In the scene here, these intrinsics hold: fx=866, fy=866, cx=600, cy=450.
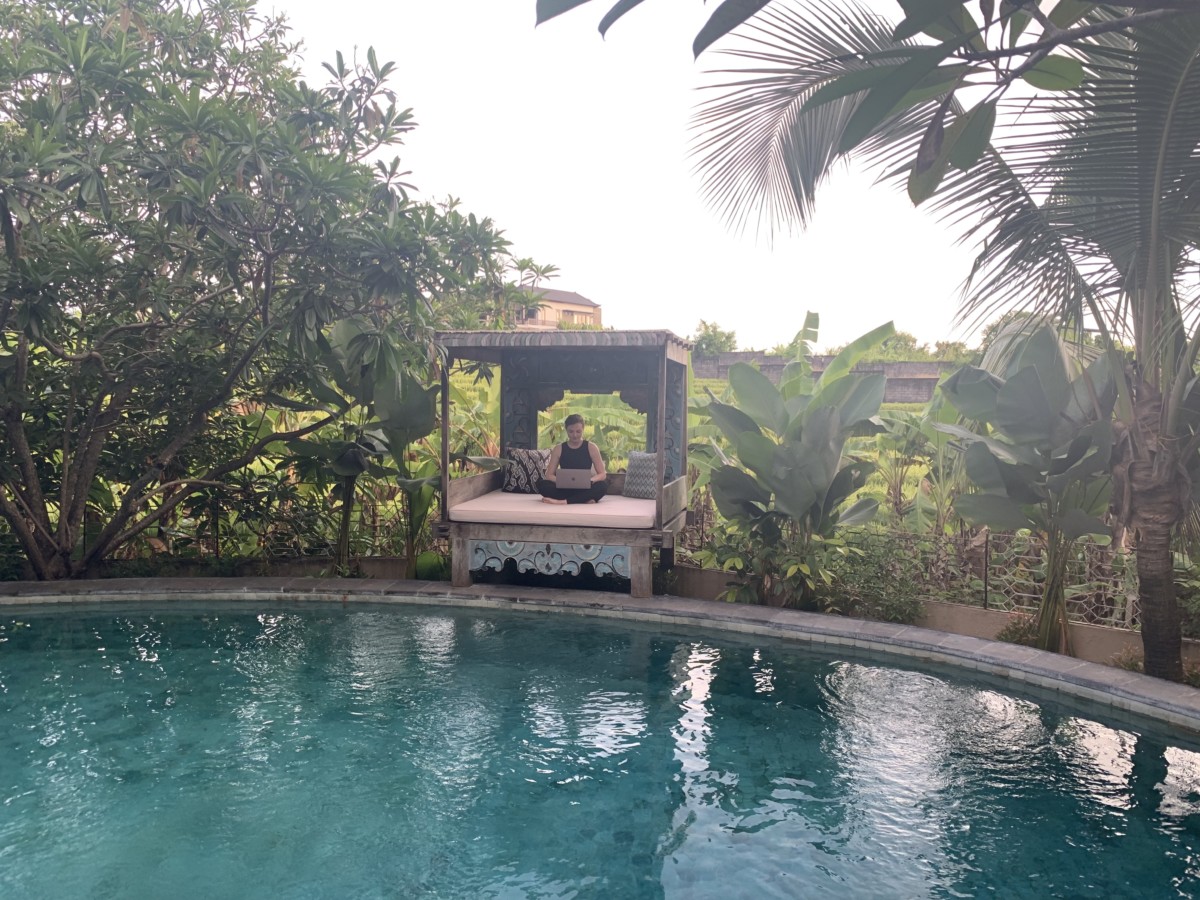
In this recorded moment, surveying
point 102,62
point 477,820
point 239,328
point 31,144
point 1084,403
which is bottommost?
point 477,820

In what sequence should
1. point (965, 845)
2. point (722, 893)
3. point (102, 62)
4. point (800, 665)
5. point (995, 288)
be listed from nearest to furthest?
point (722, 893) → point (965, 845) → point (995, 288) → point (102, 62) → point (800, 665)

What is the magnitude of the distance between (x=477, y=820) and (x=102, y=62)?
212 inches

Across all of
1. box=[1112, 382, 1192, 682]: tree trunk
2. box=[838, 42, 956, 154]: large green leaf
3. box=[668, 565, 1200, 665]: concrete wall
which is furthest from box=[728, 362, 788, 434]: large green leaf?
box=[838, 42, 956, 154]: large green leaf

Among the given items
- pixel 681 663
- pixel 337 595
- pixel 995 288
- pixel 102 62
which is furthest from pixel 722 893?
pixel 102 62

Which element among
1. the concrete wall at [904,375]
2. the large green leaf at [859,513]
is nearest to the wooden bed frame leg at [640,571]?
the large green leaf at [859,513]

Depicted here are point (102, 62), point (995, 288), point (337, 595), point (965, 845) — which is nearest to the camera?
point (965, 845)

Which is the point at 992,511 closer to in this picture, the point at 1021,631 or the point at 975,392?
the point at 975,392

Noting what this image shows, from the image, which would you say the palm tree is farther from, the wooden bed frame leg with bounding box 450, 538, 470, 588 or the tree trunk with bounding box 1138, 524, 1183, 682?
the wooden bed frame leg with bounding box 450, 538, 470, 588

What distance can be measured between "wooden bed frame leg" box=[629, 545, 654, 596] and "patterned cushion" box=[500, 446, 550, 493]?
2.04m

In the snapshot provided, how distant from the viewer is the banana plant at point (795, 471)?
268 inches

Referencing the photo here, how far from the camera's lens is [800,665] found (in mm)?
6105

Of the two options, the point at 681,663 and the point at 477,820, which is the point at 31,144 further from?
the point at 681,663

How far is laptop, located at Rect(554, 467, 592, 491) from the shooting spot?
832cm

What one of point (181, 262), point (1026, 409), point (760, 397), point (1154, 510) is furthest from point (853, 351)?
point (181, 262)
